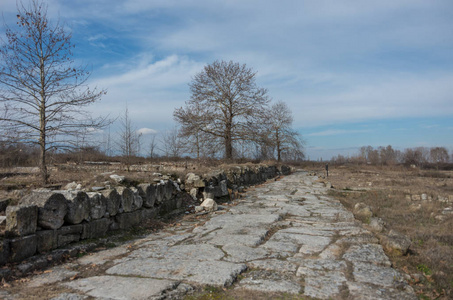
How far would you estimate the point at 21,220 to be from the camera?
3.60 meters

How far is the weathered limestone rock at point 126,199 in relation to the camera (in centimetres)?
550

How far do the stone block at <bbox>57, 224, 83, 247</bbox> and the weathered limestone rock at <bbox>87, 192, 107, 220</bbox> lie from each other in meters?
0.31

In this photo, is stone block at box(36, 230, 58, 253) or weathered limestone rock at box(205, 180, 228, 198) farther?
weathered limestone rock at box(205, 180, 228, 198)

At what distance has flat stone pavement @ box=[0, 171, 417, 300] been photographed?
300 cm

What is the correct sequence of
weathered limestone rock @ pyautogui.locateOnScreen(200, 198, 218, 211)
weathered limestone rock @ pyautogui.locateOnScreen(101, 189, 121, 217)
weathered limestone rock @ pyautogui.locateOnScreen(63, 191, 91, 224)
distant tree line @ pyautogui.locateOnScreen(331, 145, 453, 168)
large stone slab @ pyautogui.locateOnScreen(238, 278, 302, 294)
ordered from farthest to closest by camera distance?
1. distant tree line @ pyautogui.locateOnScreen(331, 145, 453, 168)
2. weathered limestone rock @ pyautogui.locateOnScreen(200, 198, 218, 211)
3. weathered limestone rock @ pyautogui.locateOnScreen(101, 189, 121, 217)
4. weathered limestone rock @ pyautogui.locateOnScreen(63, 191, 91, 224)
5. large stone slab @ pyautogui.locateOnScreen(238, 278, 302, 294)

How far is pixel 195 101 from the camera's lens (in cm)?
1916

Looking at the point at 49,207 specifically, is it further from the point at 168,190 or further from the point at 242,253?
the point at 168,190

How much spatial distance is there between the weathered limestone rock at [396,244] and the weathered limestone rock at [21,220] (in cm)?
465

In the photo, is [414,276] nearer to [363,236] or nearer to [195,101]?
[363,236]

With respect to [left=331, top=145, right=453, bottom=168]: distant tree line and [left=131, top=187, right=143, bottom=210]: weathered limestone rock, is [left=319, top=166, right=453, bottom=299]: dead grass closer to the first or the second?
[left=131, top=187, right=143, bottom=210]: weathered limestone rock

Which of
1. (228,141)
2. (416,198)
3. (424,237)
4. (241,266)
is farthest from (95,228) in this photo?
(228,141)

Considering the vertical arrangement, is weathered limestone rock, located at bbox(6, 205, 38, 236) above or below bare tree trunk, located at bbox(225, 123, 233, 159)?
below

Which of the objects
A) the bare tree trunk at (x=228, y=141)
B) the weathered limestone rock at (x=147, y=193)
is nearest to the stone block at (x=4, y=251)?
the weathered limestone rock at (x=147, y=193)

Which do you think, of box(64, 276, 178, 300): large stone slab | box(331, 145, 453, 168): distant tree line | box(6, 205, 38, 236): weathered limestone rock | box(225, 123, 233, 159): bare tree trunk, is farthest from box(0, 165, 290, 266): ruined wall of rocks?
box(331, 145, 453, 168): distant tree line
